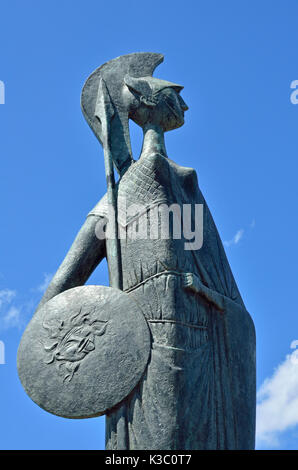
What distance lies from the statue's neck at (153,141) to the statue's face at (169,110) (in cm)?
11

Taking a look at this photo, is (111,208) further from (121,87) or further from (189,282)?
(121,87)

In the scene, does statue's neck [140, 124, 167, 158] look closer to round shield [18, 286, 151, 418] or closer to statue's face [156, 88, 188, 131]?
statue's face [156, 88, 188, 131]

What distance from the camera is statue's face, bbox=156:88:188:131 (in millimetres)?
10320

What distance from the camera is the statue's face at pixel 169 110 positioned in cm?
Answer: 1032

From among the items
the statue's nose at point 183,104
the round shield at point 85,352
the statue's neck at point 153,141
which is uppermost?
the statue's nose at point 183,104

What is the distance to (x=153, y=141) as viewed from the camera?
1018 cm

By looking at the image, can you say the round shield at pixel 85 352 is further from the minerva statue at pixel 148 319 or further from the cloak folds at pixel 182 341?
the cloak folds at pixel 182 341

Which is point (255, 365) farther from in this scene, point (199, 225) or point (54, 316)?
point (54, 316)

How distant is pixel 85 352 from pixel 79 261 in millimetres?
1327

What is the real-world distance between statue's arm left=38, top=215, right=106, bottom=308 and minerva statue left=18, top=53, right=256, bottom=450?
13 millimetres

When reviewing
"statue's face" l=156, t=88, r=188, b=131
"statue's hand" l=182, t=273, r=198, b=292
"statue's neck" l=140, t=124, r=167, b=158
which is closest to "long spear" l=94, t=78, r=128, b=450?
"statue's neck" l=140, t=124, r=167, b=158
